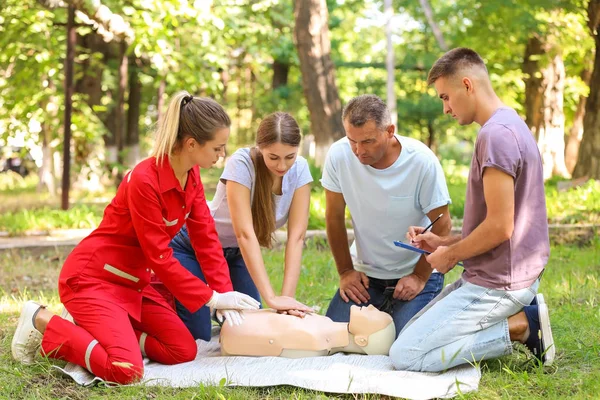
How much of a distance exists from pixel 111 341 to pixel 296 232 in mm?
1081

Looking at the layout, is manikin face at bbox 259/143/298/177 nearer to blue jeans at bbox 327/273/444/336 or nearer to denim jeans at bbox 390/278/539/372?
blue jeans at bbox 327/273/444/336

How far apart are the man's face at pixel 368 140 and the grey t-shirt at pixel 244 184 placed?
41 cm

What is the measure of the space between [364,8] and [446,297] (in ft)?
53.8

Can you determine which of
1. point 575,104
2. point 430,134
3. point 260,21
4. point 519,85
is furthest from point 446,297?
point 430,134

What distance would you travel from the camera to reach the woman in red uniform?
3.27 metres

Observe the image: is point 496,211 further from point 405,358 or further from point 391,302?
point 391,302

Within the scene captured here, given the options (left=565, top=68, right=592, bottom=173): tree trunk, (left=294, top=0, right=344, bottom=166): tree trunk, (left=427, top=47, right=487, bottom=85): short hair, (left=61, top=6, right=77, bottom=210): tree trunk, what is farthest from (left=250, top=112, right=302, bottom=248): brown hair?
(left=565, top=68, right=592, bottom=173): tree trunk

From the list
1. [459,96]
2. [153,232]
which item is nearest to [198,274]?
[153,232]

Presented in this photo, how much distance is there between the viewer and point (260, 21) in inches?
517

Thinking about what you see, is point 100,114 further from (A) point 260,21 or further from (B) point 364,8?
(B) point 364,8

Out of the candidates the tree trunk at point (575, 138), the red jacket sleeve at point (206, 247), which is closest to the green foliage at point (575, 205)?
the red jacket sleeve at point (206, 247)

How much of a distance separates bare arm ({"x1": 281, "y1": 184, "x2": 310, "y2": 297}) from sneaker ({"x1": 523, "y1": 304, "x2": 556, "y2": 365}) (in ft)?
3.72

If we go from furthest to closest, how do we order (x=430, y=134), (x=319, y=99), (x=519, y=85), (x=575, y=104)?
(x=430, y=134) → (x=575, y=104) → (x=519, y=85) → (x=319, y=99)

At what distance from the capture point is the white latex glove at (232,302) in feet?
11.4
